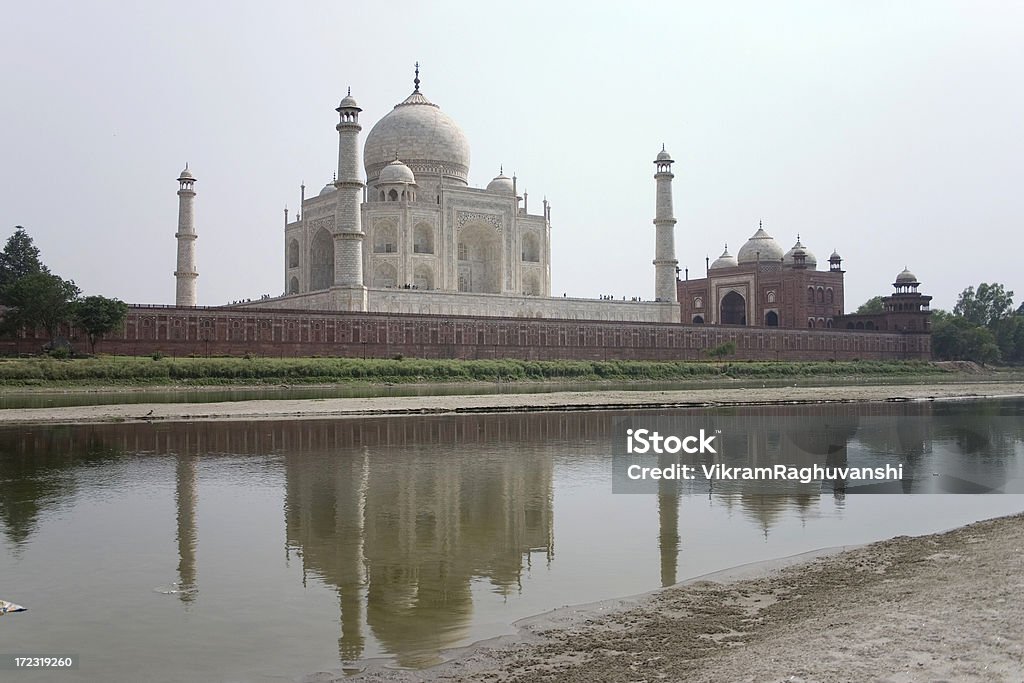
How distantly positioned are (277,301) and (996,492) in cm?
4091

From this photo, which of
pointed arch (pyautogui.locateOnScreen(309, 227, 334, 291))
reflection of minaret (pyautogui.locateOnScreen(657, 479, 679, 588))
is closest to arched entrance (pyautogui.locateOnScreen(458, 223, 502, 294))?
pointed arch (pyautogui.locateOnScreen(309, 227, 334, 291))

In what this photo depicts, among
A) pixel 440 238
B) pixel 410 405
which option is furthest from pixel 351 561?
pixel 440 238

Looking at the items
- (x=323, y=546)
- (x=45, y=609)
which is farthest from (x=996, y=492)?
(x=45, y=609)

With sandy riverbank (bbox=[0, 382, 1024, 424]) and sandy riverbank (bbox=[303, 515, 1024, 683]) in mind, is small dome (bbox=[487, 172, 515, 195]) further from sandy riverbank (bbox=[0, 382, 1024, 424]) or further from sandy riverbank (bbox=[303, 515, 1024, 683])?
sandy riverbank (bbox=[303, 515, 1024, 683])

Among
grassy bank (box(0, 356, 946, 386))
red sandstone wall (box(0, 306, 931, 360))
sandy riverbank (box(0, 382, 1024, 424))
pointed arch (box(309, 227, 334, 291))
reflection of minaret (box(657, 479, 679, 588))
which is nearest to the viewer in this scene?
reflection of minaret (box(657, 479, 679, 588))

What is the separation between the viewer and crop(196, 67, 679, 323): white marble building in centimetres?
4622

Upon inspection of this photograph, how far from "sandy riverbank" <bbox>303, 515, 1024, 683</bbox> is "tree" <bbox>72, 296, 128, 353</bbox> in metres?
30.1

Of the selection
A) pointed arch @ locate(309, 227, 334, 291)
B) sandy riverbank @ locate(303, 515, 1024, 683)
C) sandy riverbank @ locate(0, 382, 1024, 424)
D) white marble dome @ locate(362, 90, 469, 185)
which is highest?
white marble dome @ locate(362, 90, 469, 185)

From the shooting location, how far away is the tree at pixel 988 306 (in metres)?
64.3

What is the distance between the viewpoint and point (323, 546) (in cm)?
759

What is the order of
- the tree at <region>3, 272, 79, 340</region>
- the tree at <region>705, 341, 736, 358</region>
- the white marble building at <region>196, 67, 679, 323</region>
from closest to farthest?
the tree at <region>3, 272, 79, 340</region> < the white marble building at <region>196, 67, 679, 323</region> < the tree at <region>705, 341, 736, 358</region>

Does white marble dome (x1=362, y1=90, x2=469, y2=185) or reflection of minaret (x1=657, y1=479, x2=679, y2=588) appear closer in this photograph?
reflection of minaret (x1=657, y1=479, x2=679, y2=588)

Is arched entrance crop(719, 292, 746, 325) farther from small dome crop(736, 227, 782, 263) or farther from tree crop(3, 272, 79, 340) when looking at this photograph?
tree crop(3, 272, 79, 340)

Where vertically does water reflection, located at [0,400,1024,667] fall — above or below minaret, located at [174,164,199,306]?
below
